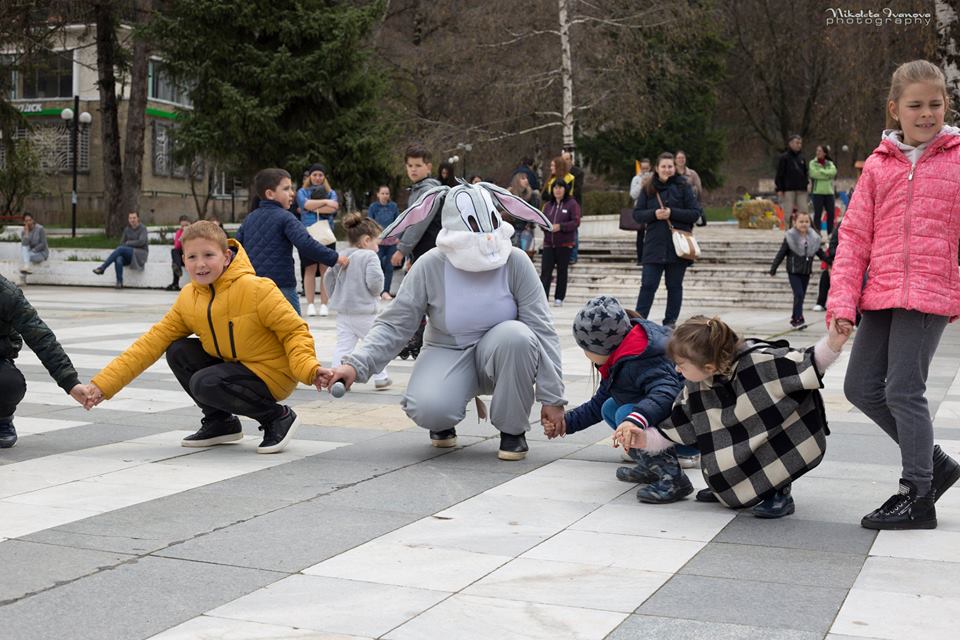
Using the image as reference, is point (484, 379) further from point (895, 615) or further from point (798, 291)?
point (798, 291)

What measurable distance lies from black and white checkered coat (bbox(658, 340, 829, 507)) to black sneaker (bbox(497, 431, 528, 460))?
1343 millimetres

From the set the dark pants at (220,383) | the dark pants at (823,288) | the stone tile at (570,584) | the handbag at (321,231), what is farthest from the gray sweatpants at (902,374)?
the dark pants at (823,288)

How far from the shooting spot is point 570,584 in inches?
153

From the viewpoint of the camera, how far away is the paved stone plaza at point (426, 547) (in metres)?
3.49

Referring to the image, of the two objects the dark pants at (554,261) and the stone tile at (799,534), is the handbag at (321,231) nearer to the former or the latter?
the dark pants at (554,261)

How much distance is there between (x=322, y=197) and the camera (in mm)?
16391

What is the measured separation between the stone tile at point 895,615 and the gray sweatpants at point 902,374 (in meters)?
0.99

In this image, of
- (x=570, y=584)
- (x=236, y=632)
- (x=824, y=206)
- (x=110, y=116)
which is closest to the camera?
(x=236, y=632)

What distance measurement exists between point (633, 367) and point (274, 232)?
158 inches

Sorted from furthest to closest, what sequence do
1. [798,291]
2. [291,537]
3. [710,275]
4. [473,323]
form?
[710,275] → [798,291] → [473,323] → [291,537]

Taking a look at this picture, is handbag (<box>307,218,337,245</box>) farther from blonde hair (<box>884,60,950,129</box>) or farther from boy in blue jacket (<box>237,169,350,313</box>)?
blonde hair (<box>884,60,950,129</box>)

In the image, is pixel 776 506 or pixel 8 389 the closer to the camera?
pixel 776 506

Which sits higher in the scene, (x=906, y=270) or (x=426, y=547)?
(x=906, y=270)

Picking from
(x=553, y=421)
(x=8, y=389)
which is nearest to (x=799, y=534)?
(x=553, y=421)
